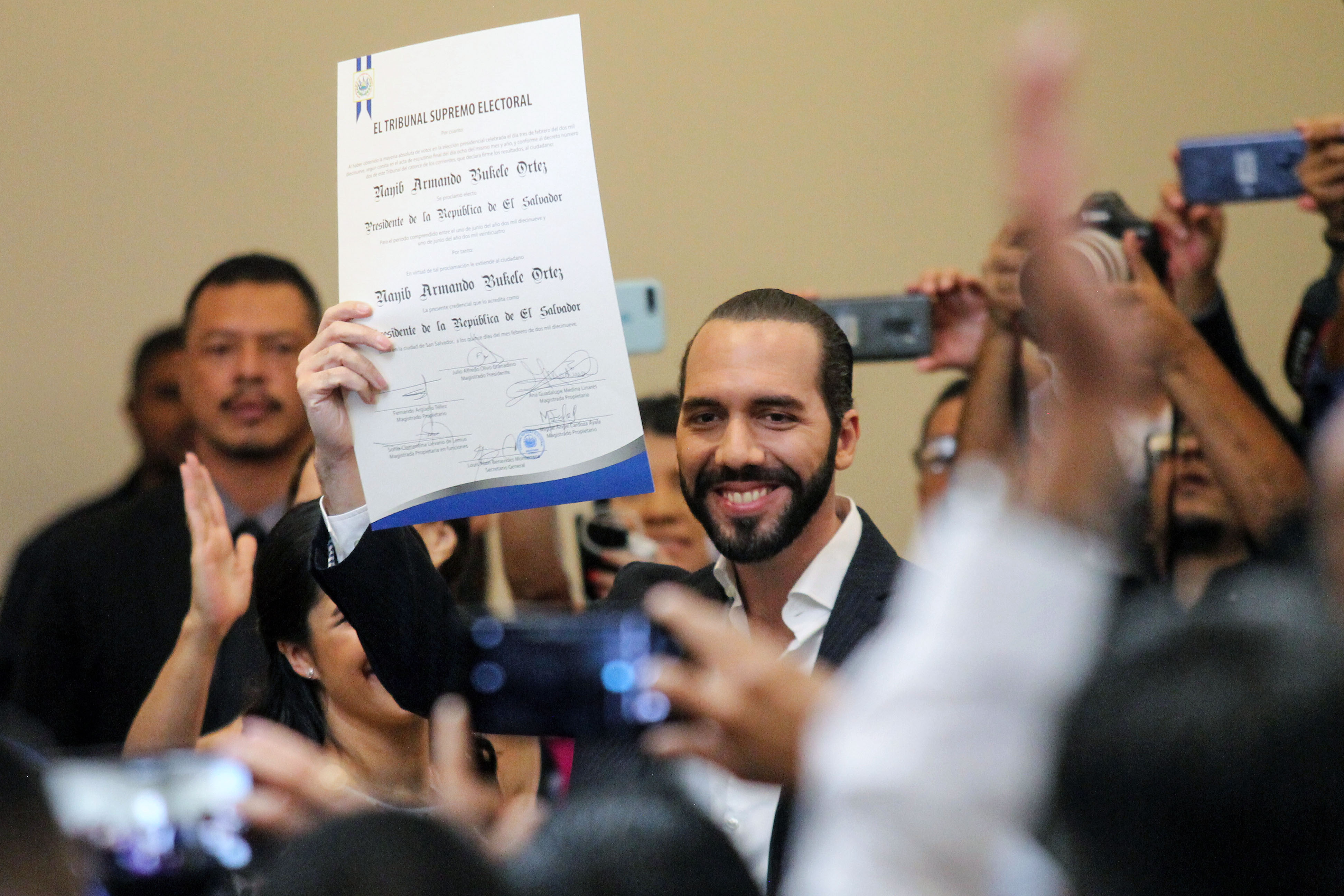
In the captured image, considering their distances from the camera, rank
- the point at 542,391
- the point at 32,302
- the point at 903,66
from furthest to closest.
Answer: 1. the point at 32,302
2. the point at 903,66
3. the point at 542,391

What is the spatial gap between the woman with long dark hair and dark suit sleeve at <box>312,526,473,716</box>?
13 cm

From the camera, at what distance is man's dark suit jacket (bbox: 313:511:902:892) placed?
200 cm

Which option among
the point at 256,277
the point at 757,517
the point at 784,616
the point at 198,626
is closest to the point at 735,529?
the point at 757,517

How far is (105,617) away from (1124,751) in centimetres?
249

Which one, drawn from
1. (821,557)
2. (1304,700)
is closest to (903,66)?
(821,557)

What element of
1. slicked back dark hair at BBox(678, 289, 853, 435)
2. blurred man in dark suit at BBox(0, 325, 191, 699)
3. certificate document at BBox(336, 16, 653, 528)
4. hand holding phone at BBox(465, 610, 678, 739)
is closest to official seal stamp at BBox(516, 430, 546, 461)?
certificate document at BBox(336, 16, 653, 528)

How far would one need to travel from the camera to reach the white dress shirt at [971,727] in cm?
81

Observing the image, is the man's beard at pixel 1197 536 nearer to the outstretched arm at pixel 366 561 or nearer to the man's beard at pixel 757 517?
the man's beard at pixel 757 517

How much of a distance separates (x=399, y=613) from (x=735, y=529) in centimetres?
51

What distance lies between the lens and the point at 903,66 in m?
4.15

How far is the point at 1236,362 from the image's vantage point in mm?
2547

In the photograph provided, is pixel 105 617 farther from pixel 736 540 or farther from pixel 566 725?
pixel 736 540

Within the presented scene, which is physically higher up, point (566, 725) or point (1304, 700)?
point (1304, 700)

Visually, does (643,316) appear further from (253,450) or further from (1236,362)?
(1236,362)
